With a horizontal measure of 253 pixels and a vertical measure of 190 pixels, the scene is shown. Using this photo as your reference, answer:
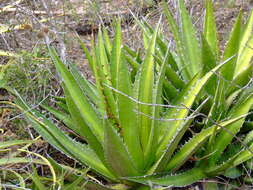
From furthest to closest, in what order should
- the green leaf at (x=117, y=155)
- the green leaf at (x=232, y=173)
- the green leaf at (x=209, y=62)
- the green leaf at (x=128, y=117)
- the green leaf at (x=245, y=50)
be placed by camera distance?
the green leaf at (x=245, y=50) → the green leaf at (x=209, y=62) → the green leaf at (x=232, y=173) → the green leaf at (x=128, y=117) → the green leaf at (x=117, y=155)

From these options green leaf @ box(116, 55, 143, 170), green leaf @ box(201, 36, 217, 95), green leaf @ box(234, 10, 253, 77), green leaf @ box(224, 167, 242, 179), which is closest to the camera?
green leaf @ box(116, 55, 143, 170)

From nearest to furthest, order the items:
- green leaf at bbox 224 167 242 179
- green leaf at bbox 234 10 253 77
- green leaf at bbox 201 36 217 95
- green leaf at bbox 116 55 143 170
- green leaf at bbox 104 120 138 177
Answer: green leaf at bbox 104 120 138 177
green leaf at bbox 116 55 143 170
green leaf at bbox 224 167 242 179
green leaf at bbox 201 36 217 95
green leaf at bbox 234 10 253 77

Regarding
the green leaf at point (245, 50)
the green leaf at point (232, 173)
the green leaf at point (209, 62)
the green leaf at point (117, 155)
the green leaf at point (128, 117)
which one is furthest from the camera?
the green leaf at point (245, 50)

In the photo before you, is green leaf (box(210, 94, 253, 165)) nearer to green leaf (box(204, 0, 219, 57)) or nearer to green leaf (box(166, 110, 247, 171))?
green leaf (box(166, 110, 247, 171))

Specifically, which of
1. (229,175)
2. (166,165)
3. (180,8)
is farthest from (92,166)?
(180,8)

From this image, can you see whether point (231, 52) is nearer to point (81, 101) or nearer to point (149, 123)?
point (149, 123)

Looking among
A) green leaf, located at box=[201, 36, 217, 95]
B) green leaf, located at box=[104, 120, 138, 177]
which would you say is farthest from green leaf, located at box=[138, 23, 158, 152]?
green leaf, located at box=[201, 36, 217, 95]

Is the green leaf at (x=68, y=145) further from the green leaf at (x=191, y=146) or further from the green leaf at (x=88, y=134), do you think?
the green leaf at (x=191, y=146)

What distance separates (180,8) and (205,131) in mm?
741

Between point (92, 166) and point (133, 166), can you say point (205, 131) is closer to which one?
point (133, 166)

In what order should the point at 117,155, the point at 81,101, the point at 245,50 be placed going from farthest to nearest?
the point at 245,50 → the point at 81,101 → the point at 117,155

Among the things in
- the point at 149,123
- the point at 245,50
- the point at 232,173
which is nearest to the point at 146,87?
the point at 149,123

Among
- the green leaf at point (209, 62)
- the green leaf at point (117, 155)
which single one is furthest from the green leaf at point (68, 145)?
the green leaf at point (209, 62)

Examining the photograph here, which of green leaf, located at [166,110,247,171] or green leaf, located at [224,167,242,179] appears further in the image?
green leaf, located at [224,167,242,179]
